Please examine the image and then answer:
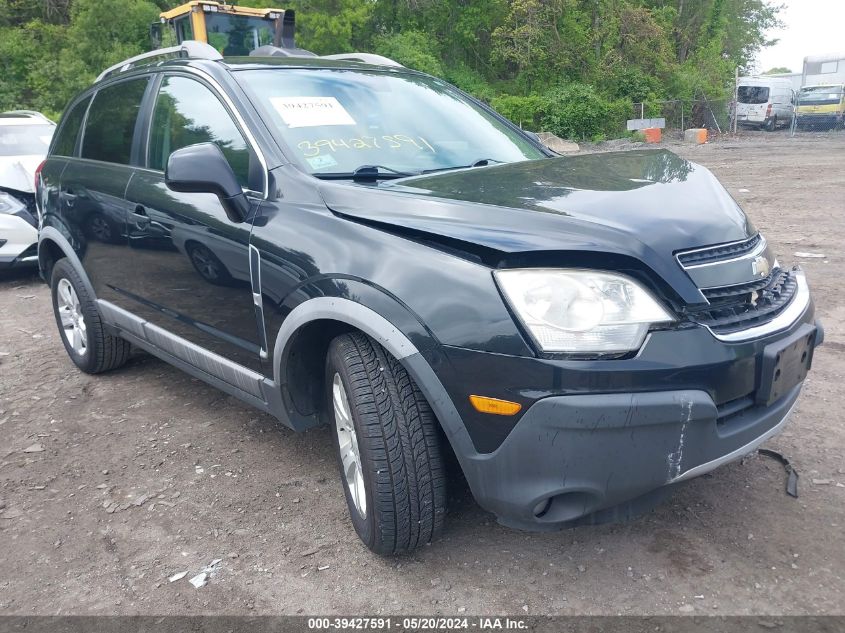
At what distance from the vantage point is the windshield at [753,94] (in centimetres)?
2975

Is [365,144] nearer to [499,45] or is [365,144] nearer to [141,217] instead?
[141,217]

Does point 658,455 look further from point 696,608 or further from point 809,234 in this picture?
point 809,234

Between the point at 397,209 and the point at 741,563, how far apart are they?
1643 mm

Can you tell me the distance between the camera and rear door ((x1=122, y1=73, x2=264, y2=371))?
9.36 ft

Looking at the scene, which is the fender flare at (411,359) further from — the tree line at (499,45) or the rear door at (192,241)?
the tree line at (499,45)

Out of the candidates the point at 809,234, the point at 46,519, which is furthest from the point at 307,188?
the point at 809,234

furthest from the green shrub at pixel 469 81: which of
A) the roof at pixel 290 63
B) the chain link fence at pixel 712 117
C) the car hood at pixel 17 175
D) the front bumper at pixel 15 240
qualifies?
the roof at pixel 290 63

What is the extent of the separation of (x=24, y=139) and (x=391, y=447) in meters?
7.85

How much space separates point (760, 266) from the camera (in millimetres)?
2297

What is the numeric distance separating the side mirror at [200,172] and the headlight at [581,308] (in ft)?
3.97

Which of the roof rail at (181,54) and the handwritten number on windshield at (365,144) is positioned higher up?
the roof rail at (181,54)

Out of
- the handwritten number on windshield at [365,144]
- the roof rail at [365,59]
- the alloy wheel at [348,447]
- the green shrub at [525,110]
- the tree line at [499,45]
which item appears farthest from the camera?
the tree line at [499,45]

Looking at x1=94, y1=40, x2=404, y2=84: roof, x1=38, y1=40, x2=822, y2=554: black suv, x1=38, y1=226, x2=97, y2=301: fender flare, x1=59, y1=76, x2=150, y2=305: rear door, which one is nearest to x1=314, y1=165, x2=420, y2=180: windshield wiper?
x1=38, y1=40, x2=822, y2=554: black suv

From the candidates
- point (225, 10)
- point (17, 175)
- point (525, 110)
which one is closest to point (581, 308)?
point (17, 175)
